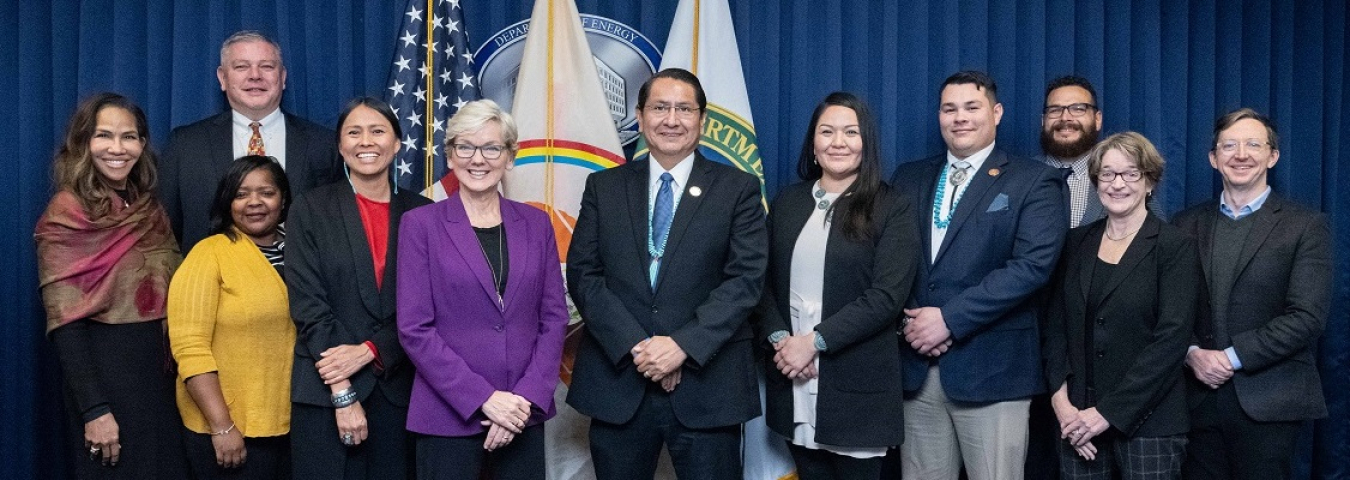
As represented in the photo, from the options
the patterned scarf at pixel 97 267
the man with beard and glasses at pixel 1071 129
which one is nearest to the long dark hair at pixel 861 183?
the man with beard and glasses at pixel 1071 129

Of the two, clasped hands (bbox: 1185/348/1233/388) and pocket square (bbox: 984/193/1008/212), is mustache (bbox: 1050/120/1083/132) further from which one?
clasped hands (bbox: 1185/348/1233/388)

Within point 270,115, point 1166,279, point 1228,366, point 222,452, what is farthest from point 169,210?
point 1228,366

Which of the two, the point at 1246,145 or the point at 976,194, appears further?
the point at 1246,145

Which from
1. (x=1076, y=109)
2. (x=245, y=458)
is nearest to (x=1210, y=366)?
(x=1076, y=109)

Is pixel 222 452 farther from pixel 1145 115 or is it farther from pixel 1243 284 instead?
pixel 1145 115

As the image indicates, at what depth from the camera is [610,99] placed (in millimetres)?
4102

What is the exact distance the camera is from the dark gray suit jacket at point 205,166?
333 centimetres

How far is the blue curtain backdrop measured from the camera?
4.01 meters

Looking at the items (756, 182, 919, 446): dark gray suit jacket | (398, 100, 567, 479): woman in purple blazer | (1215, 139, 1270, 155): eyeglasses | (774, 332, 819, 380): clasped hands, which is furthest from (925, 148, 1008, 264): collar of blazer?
(398, 100, 567, 479): woman in purple blazer

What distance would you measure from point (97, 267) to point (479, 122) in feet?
3.72

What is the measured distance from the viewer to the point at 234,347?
2.79 metres

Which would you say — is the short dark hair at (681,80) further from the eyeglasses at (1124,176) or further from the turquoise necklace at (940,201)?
the eyeglasses at (1124,176)

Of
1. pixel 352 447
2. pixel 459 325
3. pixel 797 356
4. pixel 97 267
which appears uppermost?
pixel 97 267

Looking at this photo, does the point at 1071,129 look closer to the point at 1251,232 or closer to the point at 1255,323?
the point at 1251,232
